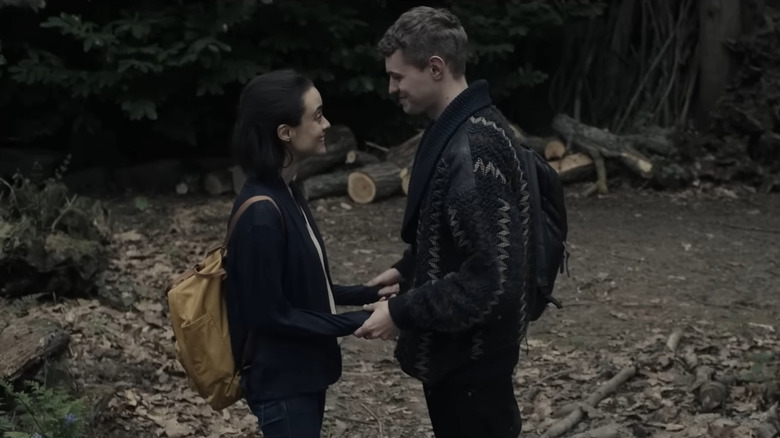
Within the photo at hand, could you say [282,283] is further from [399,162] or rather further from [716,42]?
[716,42]

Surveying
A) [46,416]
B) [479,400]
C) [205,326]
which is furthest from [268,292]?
[46,416]

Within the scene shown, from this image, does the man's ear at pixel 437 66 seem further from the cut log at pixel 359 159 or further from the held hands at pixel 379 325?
the cut log at pixel 359 159

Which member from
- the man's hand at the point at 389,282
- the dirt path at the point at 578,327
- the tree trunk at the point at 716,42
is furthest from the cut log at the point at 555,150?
the man's hand at the point at 389,282

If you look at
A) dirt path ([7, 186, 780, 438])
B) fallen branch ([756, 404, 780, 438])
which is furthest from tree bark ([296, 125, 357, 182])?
fallen branch ([756, 404, 780, 438])

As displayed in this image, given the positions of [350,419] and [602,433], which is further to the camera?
[350,419]

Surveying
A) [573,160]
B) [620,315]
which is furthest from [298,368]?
[573,160]

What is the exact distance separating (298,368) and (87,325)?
356cm

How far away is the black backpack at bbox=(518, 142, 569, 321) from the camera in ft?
11.0

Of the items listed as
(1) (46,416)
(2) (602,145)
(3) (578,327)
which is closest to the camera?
(1) (46,416)

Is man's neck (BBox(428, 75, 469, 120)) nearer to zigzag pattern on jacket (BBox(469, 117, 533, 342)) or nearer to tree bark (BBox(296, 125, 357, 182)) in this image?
zigzag pattern on jacket (BBox(469, 117, 533, 342))

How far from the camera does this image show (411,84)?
128 inches

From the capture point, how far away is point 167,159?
11742 mm

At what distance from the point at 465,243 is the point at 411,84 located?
1.61ft

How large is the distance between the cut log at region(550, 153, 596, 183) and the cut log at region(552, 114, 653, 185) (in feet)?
0.32
